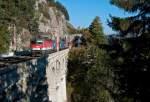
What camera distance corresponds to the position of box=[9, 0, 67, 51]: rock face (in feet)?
310

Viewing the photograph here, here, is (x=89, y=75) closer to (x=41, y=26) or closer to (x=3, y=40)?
(x=3, y=40)

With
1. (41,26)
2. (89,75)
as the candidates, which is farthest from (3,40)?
(41,26)

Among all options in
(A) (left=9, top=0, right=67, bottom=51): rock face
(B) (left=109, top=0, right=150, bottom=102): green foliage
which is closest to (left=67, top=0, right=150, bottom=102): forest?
(B) (left=109, top=0, right=150, bottom=102): green foliage

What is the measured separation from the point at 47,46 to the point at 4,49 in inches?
256

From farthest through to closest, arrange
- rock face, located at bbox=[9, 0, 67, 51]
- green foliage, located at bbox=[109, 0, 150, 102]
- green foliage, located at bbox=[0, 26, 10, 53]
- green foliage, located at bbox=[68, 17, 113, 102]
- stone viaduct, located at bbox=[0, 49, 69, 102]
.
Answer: rock face, located at bbox=[9, 0, 67, 51] → green foliage, located at bbox=[0, 26, 10, 53] → green foliage, located at bbox=[68, 17, 113, 102] → stone viaduct, located at bbox=[0, 49, 69, 102] → green foliage, located at bbox=[109, 0, 150, 102]

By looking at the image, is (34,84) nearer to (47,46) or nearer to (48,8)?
(47,46)

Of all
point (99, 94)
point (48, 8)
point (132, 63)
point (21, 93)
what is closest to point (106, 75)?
point (99, 94)

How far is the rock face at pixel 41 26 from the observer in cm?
9456

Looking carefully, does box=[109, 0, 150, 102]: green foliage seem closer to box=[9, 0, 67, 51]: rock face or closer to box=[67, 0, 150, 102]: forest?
box=[67, 0, 150, 102]: forest

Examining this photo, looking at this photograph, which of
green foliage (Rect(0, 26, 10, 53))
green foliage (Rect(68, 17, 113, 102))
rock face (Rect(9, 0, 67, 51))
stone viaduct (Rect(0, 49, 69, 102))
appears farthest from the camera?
rock face (Rect(9, 0, 67, 51))

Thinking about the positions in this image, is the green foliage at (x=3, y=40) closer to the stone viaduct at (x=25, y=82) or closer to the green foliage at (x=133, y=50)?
the stone viaduct at (x=25, y=82)

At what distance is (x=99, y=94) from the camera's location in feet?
202

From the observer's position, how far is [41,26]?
413ft

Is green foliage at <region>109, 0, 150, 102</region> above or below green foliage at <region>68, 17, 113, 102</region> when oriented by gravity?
above
